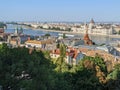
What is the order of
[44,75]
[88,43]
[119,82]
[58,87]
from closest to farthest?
[44,75] → [58,87] → [119,82] → [88,43]

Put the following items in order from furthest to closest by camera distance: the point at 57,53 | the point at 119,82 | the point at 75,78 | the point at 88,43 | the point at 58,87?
1. the point at 88,43
2. the point at 57,53
3. the point at 119,82
4. the point at 75,78
5. the point at 58,87

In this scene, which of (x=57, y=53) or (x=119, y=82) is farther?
(x=57, y=53)

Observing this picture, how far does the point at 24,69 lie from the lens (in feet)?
28.9

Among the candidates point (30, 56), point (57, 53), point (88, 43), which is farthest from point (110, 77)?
point (88, 43)

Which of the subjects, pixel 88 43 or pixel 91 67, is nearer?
pixel 91 67

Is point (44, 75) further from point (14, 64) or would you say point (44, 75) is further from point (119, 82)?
point (119, 82)

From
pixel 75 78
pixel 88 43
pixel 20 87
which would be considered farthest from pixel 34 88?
pixel 88 43

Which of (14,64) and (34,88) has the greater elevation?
(14,64)

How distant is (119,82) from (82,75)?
175 centimetres

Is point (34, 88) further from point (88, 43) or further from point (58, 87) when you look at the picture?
point (88, 43)

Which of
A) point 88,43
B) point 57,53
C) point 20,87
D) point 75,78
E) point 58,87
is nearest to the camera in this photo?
point 20,87

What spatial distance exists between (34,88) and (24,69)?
0.57 m

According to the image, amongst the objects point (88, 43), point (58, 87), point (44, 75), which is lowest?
point (88, 43)

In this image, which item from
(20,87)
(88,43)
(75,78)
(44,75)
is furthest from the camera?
(88,43)
